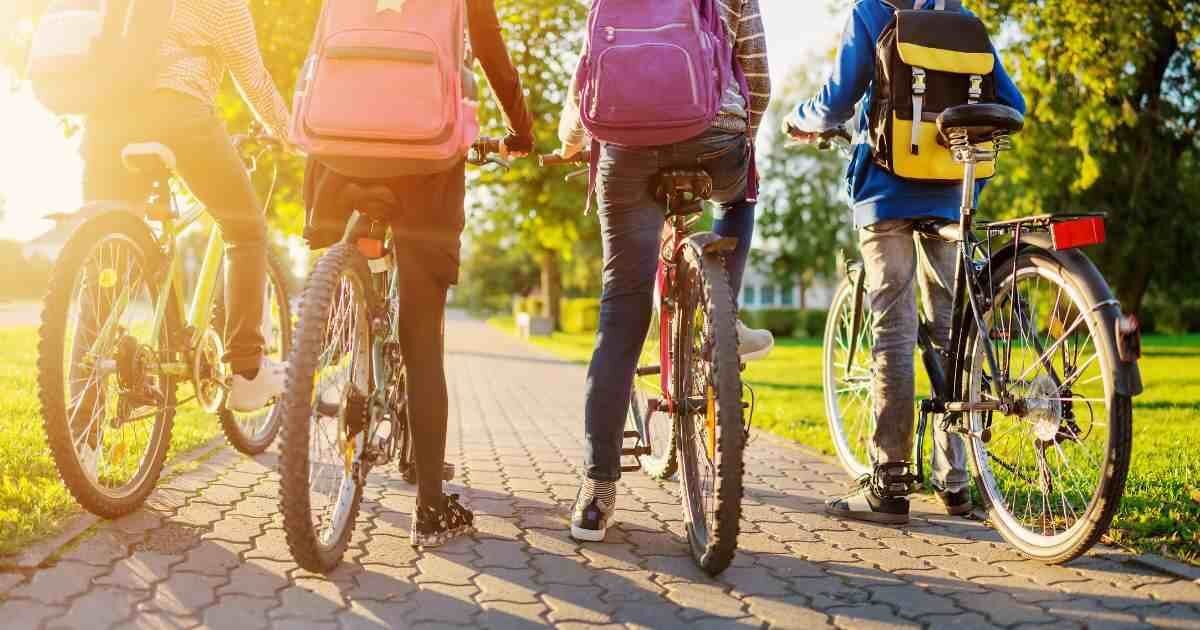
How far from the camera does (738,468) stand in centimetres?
305

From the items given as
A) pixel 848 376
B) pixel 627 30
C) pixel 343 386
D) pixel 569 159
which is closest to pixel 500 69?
pixel 627 30

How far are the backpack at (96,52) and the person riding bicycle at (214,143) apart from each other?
63mm

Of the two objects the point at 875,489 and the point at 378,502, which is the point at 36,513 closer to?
the point at 378,502

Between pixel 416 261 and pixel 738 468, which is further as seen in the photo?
pixel 416 261

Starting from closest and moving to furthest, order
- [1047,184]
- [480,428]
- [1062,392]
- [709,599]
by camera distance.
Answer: [709,599]
[1062,392]
[480,428]
[1047,184]

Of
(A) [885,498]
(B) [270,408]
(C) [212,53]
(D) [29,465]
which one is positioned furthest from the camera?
(B) [270,408]

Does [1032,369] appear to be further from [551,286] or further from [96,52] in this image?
[551,286]

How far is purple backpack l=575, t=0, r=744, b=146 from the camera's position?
3352 millimetres

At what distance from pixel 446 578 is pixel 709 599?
80 centimetres

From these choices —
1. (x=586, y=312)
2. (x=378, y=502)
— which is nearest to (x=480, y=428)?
(x=378, y=502)

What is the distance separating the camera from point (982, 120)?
3.58 metres

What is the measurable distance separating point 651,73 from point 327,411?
1472mm

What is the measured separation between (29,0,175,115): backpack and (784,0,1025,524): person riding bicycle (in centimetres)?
250

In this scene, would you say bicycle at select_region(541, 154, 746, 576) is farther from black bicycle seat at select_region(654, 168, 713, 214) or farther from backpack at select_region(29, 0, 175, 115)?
backpack at select_region(29, 0, 175, 115)
